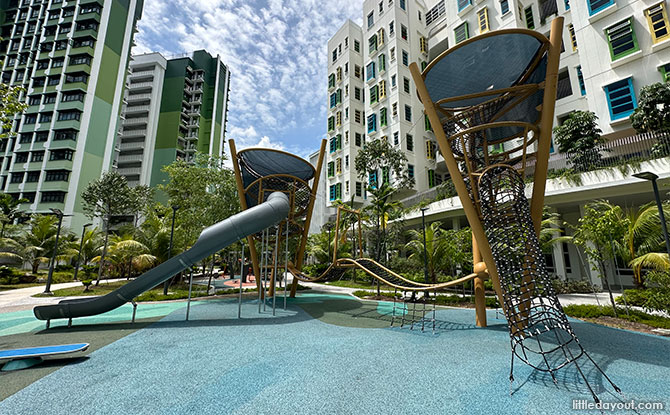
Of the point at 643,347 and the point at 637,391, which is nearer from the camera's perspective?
the point at 637,391

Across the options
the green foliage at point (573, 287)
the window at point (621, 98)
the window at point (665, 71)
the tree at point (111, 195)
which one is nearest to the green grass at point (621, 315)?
the green foliage at point (573, 287)

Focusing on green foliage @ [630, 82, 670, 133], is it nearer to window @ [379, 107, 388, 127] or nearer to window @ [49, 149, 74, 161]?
window @ [379, 107, 388, 127]

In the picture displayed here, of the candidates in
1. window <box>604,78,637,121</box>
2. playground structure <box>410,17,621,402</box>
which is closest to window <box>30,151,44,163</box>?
playground structure <box>410,17,621,402</box>

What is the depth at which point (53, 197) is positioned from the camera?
125 feet

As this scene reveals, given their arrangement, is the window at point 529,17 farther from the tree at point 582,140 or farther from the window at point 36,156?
the window at point 36,156

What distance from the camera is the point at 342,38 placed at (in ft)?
141

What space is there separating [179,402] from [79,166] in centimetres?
4871

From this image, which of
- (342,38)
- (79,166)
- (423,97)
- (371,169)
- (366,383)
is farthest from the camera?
(342,38)

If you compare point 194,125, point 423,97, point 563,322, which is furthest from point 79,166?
point 563,322

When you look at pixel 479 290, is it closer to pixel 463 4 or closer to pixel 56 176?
pixel 463 4

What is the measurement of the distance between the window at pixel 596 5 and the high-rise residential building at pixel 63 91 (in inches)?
2183

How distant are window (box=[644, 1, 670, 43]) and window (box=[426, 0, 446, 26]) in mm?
22718

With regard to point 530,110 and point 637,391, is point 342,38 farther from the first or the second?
point 637,391

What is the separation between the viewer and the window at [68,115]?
4059 cm
